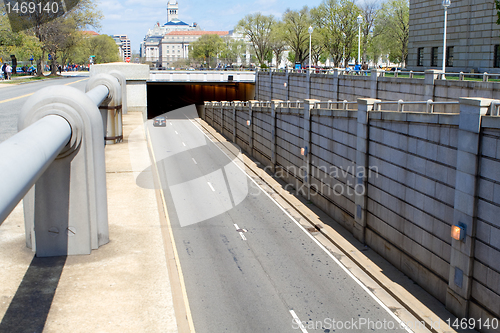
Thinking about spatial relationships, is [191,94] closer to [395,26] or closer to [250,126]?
[395,26]

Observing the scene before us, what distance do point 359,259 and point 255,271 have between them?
4.44 metres

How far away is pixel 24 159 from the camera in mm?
7090

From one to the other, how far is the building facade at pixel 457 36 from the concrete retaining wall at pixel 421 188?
23.6 meters

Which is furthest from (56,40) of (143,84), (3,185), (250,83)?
(3,185)

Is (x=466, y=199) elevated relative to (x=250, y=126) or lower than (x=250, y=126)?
lower

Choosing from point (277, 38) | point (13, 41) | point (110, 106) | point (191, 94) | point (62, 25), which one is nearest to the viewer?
point (110, 106)

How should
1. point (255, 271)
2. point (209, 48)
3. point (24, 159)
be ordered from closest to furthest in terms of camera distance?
point (24, 159)
point (255, 271)
point (209, 48)

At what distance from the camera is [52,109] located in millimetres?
11914

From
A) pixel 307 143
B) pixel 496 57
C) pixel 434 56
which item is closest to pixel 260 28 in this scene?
pixel 434 56

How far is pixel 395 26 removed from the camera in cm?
8625

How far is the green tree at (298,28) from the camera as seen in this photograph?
104 metres

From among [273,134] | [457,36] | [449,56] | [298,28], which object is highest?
[298,28]

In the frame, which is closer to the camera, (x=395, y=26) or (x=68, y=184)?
(x=68, y=184)

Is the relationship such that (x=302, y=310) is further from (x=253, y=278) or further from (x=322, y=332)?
(x=253, y=278)
